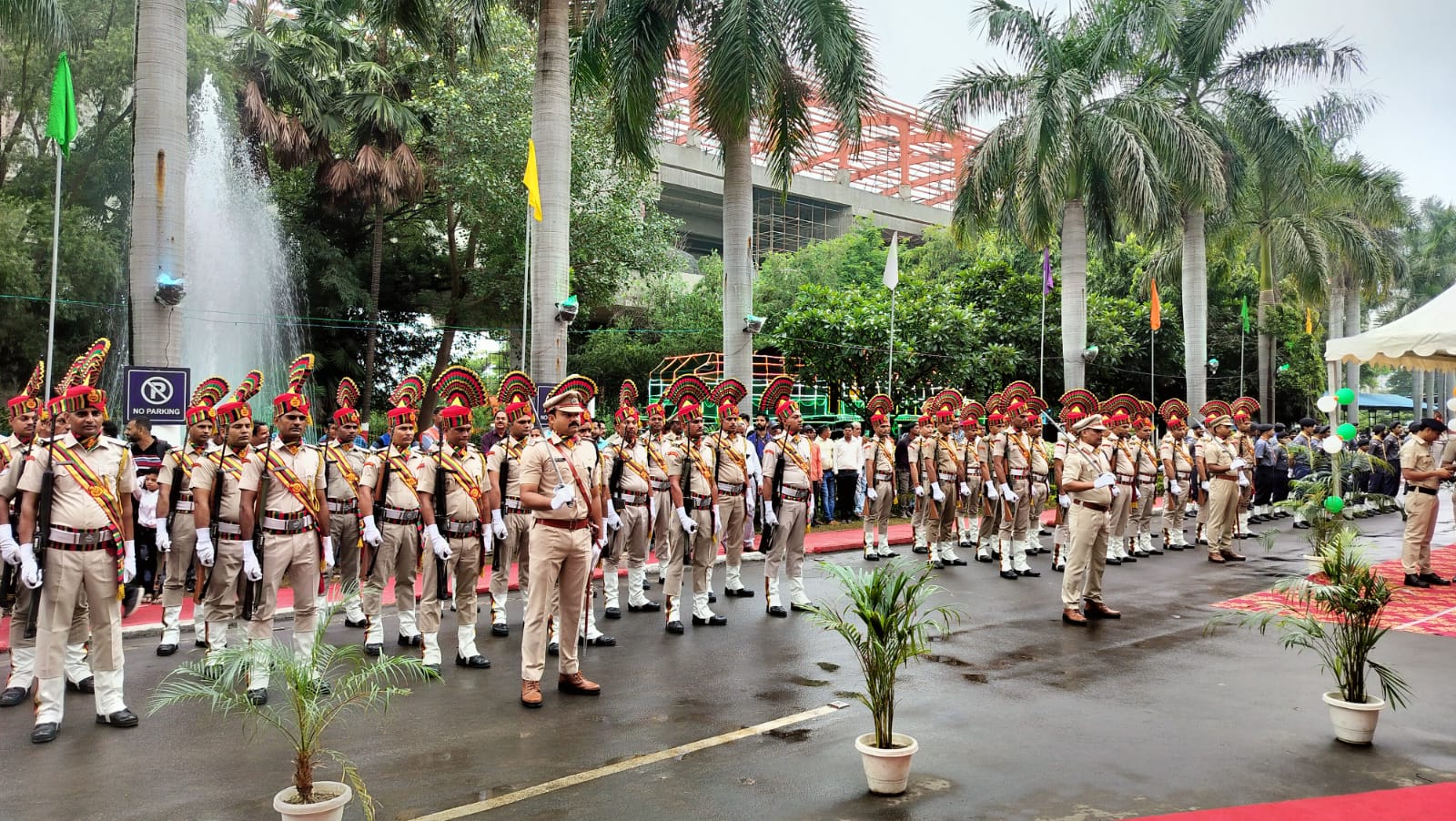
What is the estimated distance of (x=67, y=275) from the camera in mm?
19766

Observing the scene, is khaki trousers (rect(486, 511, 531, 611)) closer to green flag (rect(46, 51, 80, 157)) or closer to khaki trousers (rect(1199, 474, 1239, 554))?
green flag (rect(46, 51, 80, 157))

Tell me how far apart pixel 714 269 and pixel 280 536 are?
2826 cm

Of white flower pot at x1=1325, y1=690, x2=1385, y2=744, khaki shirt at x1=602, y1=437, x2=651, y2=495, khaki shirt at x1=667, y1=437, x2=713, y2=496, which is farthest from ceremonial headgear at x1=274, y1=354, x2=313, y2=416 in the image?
white flower pot at x1=1325, y1=690, x2=1385, y2=744

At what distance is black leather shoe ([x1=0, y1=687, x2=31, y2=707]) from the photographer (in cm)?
690

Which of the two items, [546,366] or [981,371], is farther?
[981,371]

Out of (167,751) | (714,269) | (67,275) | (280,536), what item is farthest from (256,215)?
(167,751)

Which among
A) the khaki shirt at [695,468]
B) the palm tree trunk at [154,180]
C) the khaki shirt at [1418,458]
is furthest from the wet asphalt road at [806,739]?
the palm tree trunk at [154,180]

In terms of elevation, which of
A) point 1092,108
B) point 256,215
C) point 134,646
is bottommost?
point 134,646

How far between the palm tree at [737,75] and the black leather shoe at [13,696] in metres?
11.3

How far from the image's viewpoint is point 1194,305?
2548cm

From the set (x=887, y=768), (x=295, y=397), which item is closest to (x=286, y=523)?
(x=295, y=397)

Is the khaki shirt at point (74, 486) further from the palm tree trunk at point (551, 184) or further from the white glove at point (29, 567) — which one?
the palm tree trunk at point (551, 184)

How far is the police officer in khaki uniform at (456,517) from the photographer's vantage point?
26.2 feet

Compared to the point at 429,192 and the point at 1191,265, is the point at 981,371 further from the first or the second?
the point at 429,192
